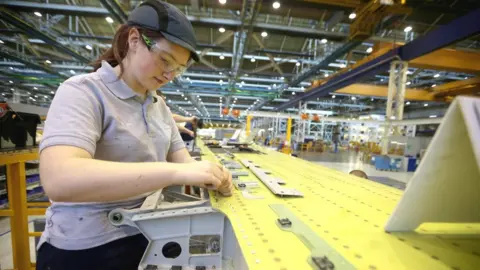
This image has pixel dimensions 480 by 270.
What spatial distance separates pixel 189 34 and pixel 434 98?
13.8 meters

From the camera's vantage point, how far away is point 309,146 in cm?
1355

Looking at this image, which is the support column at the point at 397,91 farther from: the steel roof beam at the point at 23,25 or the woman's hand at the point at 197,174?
the steel roof beam at the point at 23,25

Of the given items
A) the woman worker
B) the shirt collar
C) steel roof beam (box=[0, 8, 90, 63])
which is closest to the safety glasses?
the woman worker

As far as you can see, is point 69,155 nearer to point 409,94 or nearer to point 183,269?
point 183,269

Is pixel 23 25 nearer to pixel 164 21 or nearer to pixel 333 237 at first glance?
pixel 164 21

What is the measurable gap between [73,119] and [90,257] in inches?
22.0

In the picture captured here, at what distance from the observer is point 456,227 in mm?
886

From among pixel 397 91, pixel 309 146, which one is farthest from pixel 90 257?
pixel 309 146

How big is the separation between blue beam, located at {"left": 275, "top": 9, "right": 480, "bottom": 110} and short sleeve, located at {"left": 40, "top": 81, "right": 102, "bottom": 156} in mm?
6041

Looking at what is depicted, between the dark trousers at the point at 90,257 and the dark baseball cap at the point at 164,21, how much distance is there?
87 cm

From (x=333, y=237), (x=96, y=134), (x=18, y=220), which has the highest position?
(x=96, y=134)

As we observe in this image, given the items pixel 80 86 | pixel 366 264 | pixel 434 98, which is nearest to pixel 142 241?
pixel 80 86

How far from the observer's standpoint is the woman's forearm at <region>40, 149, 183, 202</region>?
58cm

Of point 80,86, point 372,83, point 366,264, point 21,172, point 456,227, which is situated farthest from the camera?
point 372,83
